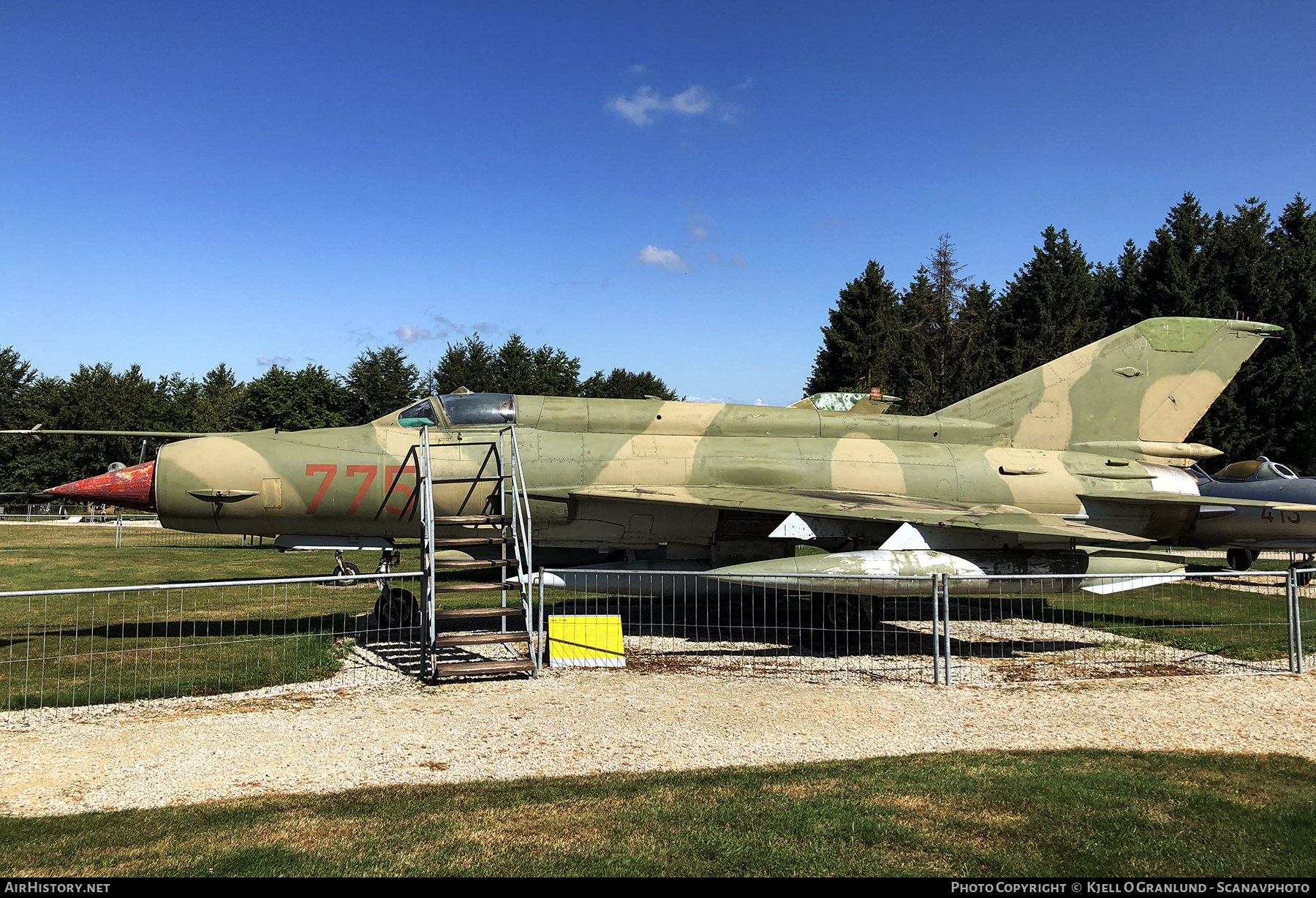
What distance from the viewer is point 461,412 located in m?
12.3

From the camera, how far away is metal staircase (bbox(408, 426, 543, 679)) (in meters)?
9.54

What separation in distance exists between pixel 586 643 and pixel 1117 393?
34.1ft

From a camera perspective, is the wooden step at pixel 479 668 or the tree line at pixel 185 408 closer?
the wooden step at pixel 479 668

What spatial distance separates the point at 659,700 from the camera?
8.54m

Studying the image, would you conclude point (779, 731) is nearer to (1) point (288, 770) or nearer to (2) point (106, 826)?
(1) point (288, 770)

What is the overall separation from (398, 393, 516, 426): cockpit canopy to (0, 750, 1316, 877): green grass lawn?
7055mm

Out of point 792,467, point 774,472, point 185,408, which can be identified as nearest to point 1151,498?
point 792,467

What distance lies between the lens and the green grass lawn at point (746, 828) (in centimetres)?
449

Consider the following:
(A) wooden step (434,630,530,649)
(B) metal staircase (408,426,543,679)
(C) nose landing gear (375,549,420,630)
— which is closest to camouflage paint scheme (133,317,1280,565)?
(B) metal staircase (408,426,543,679)

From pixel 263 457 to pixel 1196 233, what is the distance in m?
44.9

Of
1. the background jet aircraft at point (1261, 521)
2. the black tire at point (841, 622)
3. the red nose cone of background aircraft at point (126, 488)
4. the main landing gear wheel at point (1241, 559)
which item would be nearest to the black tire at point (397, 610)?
the red nose cone of background aircraft at point (126, 488)

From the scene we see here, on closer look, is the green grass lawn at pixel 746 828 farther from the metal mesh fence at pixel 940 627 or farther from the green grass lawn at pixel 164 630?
the green grass lawn at pixel 164 630

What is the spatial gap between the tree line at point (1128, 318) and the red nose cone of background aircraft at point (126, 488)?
3228cm
